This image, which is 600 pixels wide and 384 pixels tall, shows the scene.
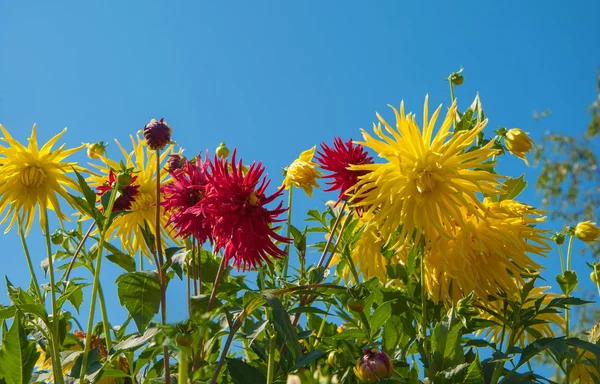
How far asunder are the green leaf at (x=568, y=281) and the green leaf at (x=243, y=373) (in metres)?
0.75

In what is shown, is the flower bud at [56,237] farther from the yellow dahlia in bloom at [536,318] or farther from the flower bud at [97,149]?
the yellow dahlia in bloom at [536,318]

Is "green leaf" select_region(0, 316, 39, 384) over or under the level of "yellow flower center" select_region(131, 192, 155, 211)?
under

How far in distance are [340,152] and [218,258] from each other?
1.27 ft

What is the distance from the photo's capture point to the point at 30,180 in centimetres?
162

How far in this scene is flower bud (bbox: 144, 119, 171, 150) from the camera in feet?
4.64

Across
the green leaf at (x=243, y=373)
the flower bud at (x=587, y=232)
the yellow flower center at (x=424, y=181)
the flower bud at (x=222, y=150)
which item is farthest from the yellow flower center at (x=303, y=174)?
the flower bud at (x=587, y=232)

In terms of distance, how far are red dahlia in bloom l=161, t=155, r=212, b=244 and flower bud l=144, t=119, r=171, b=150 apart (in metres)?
0.06

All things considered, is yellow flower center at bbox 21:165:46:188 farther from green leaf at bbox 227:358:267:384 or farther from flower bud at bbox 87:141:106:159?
green leaf at bbox 227:358:267:384

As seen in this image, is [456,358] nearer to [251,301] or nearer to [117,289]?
[251,301]

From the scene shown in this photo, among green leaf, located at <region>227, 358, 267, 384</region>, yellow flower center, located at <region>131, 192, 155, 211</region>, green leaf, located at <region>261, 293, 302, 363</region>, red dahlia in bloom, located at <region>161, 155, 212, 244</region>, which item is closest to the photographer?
green leaf, located at <region>261, 293, 302, 363</region>

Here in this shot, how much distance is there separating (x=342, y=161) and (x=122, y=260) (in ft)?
1.63

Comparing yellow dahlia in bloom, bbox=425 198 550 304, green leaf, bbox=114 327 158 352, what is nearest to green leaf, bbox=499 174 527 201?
yellow dahlia in bloom, bbox=425 198 550 304

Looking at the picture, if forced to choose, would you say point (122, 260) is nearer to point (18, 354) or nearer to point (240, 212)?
point (18, 354)

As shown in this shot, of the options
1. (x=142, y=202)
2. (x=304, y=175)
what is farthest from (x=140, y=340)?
(x=304, y=175)
